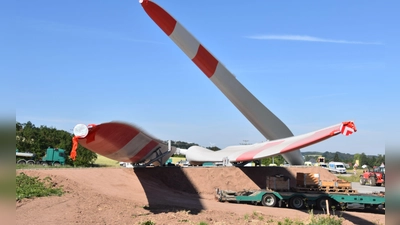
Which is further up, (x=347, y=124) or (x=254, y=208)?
(x=347, y=124)

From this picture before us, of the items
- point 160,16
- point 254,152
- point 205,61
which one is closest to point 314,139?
point 254,152

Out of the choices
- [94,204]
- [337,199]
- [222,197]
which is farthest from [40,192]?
[337,199]

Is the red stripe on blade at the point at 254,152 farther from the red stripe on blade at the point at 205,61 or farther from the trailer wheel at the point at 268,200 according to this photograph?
the red stripe on blade at the point at 205,61

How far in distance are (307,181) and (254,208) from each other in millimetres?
3368

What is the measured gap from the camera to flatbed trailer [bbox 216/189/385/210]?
1596 centimetres

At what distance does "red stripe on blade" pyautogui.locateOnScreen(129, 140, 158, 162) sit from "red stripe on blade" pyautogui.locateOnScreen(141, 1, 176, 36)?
629cm

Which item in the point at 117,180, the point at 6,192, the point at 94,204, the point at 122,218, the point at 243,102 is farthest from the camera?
the point at 243,102

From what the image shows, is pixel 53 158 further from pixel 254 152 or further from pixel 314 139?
pixel 314 139

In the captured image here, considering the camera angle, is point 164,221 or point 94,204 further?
point 94,204

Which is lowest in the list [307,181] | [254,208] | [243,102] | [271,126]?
[254,208]

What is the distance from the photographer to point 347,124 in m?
10.8

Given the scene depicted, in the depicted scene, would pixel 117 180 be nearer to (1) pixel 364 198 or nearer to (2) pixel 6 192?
(1) pixel 364 198

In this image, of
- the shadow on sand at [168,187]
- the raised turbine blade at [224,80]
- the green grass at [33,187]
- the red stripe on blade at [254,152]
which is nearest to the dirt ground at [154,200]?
the shadow on sand at [168,187]

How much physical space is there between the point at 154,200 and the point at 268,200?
5.16m
